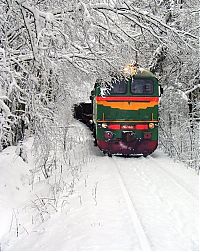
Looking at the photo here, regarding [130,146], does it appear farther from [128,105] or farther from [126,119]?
[128,105]

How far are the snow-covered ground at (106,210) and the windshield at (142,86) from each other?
2670mm

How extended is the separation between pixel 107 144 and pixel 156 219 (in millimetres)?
6767

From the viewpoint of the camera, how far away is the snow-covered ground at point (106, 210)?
5.34 m

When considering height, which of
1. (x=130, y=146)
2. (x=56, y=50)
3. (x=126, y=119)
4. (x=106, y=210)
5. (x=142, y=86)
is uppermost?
(x=56, y=50)

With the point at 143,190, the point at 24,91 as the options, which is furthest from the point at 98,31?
the point at 143,190

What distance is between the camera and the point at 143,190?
26.7ft

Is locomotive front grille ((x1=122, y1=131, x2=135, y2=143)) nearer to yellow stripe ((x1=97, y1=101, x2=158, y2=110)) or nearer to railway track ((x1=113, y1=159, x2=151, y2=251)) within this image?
yellow stripe ((x1=97, y1=101, x2=158, y2=110))

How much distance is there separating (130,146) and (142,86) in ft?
6.28

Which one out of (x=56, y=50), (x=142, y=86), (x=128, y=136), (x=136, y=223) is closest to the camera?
(x=136, y=223)

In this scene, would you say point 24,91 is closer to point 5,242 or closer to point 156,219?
point 5,242

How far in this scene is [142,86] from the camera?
13000mm

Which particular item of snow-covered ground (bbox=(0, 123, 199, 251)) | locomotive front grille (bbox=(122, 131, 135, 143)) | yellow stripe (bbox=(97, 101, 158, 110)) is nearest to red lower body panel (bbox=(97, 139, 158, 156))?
locomotive front grille (bbox=(122, 131, 135, 143))

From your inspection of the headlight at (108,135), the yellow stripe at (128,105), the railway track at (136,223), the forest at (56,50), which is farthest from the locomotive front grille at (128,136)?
the railway track at (136,223)

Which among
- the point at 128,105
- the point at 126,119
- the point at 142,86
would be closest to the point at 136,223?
the point at 126,119
